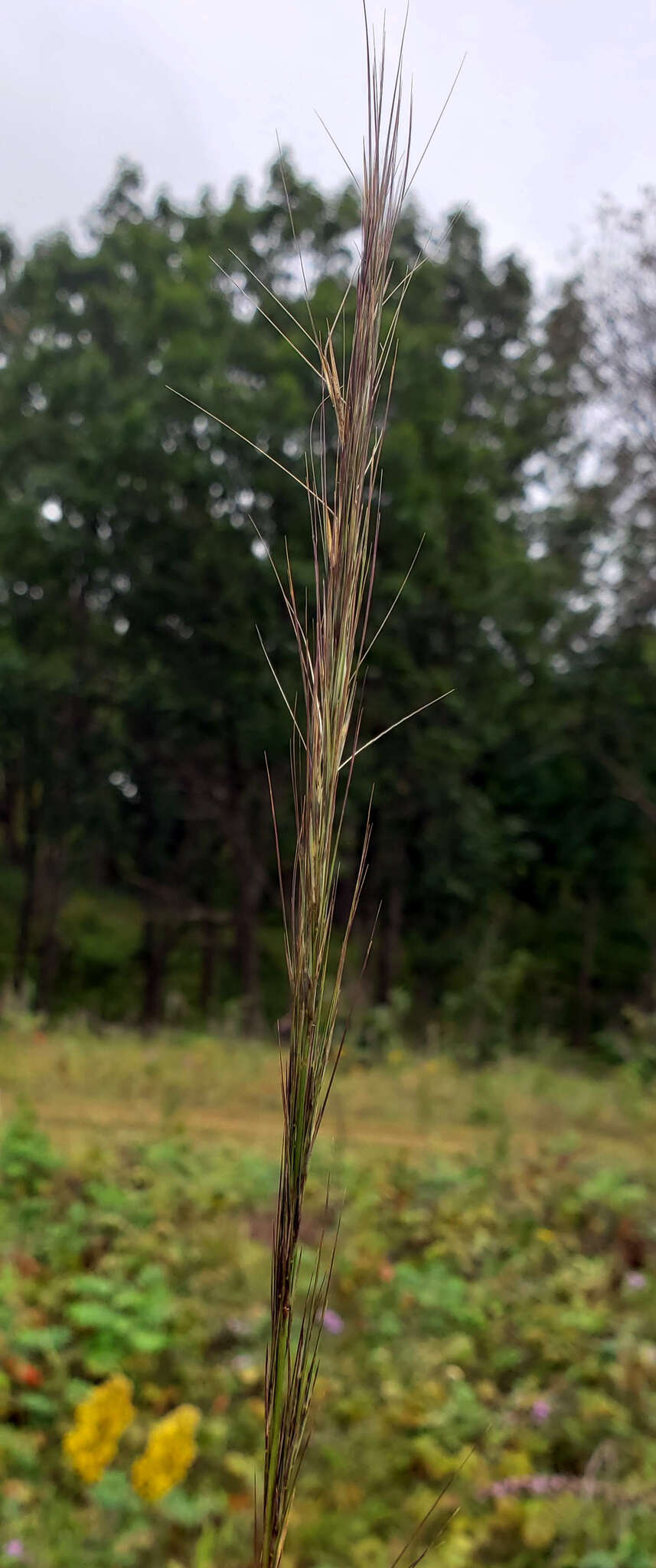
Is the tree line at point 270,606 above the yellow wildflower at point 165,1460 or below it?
above

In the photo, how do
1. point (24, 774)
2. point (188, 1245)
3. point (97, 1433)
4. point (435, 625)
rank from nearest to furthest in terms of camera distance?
point (97, 1433) → point (188, 1245) → point (435, 625) → point (24, 774)

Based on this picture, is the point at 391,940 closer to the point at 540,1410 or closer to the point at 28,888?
the point at 28,888

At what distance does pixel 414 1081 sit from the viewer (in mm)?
6152

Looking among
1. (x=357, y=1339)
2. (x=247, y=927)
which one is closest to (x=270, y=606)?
(x=247, y=927)

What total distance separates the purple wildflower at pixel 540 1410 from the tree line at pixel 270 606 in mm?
6011

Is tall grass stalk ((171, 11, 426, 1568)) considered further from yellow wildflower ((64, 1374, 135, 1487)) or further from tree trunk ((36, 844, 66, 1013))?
tree trunk ((36, 844, 66, 1013))

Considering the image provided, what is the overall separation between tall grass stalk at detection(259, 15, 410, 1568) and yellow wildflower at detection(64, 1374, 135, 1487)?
1961mm

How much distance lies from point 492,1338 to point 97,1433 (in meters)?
1.48

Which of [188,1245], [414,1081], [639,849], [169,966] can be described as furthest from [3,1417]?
[639,849]

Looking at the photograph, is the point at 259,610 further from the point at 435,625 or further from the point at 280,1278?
the point at 280,1278

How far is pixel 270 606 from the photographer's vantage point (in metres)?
10.4

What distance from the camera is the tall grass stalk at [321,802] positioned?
521 millimetres

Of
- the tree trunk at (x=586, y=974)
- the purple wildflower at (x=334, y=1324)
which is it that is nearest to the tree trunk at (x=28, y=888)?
the tree trunk at (x=586, y=974)

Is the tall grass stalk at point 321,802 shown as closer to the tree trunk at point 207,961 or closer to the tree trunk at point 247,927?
the tree trunk at point 247,927
